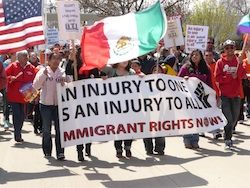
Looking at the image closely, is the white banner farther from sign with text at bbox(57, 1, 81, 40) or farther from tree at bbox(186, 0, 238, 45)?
tree at bbox(186, 0, 238, 45)

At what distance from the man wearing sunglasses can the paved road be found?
0.52 metres

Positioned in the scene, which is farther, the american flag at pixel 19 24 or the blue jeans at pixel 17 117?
the blue jeans at pixel 17 117

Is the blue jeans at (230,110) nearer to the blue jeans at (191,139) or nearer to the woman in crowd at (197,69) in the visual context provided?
the woman in crowd at (197,69)

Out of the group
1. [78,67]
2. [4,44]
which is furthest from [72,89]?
[4,44]

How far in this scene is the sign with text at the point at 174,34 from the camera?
11680mm

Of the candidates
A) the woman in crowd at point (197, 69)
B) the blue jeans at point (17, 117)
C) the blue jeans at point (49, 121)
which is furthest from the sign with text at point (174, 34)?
the blue jeans at point (49, 121)

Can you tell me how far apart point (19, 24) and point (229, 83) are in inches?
146

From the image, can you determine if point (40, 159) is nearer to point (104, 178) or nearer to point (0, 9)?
point (104, 178)

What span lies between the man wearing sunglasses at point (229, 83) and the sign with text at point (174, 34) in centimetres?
314

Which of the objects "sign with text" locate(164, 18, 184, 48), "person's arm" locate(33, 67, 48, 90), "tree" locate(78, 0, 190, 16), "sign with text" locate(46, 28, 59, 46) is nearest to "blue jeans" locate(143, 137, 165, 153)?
"person's arm" locate(33, 67, 48, 90)

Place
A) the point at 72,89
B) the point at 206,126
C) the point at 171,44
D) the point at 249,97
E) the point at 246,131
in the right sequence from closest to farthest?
the point at 72,89
the point at 206,126
the point at 246,131
the point at 171,44
the point at 249,97

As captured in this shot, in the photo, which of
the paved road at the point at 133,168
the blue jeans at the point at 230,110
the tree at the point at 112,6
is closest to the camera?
the paved road at the point at 133,168

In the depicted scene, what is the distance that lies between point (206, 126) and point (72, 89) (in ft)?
7.41

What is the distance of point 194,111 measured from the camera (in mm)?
7914
